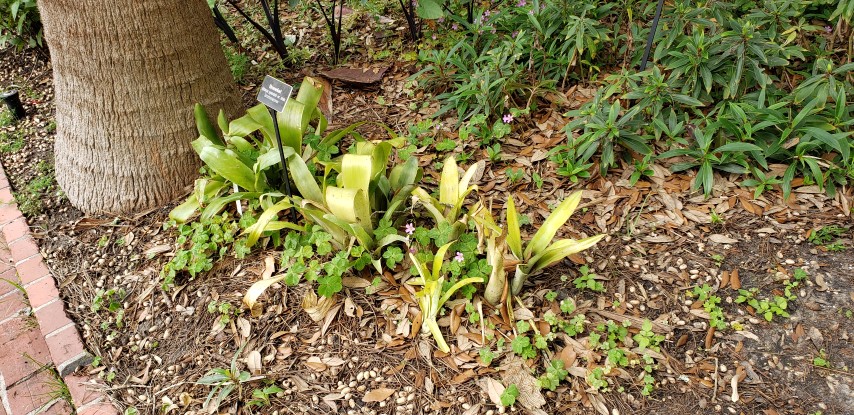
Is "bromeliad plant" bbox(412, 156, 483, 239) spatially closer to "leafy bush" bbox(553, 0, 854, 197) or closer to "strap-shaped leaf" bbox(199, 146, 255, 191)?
"leafy bush" bbox(553, 0, 854, 197)

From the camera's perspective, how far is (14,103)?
3.51m

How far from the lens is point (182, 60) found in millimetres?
2500

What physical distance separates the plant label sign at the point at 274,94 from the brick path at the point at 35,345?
4.18ft

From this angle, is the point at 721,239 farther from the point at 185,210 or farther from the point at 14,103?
the point at 14,103

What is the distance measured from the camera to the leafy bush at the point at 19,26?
392 centimetres

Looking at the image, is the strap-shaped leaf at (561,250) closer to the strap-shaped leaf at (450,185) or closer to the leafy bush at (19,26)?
the strap-shaped leaf at (450,185)

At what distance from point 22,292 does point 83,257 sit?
1.29 feet

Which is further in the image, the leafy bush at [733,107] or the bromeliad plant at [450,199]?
the leafy bush at [733,107]

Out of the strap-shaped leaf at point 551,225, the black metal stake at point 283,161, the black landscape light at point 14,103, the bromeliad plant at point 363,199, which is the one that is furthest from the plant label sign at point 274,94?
the black landscape light at point 14,103

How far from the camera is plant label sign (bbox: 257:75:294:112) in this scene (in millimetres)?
1994

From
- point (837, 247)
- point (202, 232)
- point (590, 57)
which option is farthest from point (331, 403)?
point (590, 57)

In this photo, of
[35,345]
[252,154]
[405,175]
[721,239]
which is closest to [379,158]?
[405,175]

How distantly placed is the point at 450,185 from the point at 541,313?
620 millimetres

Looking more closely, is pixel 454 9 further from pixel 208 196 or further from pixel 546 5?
pixel 208 196
